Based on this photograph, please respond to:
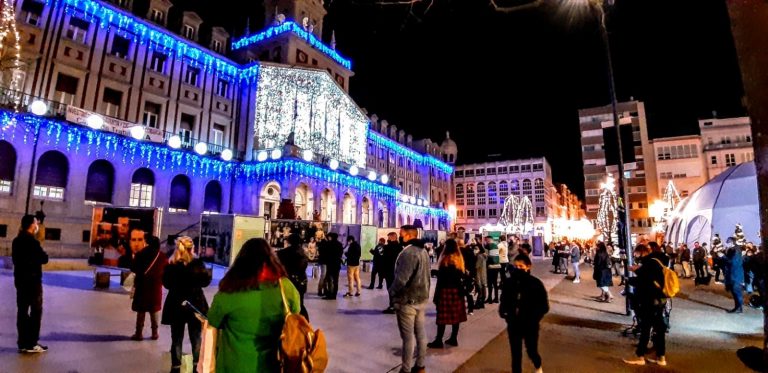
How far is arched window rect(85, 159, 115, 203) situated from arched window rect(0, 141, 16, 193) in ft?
10.2

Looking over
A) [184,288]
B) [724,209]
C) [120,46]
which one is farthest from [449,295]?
[724,209]

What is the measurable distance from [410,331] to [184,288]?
2.94 meters

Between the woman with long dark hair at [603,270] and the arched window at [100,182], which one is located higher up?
the arched window at [100,182]

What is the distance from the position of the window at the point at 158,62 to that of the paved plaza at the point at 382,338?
18.3 meters

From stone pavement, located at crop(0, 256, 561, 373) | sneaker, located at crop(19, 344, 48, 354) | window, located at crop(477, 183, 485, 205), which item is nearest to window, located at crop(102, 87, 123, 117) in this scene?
stone pavement, located at crop(0, 256, 561, 373)

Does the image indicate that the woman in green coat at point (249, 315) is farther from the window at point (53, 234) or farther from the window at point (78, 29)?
the window at point (78, 29)

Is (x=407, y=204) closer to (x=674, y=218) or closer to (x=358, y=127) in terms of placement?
(x=358, y=127)

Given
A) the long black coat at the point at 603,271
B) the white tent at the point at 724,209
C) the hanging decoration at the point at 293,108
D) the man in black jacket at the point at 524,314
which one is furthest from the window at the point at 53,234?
the white tent at the point at 724,209

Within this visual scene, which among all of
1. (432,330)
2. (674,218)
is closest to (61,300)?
(432,330)

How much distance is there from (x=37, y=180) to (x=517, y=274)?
24381 mm

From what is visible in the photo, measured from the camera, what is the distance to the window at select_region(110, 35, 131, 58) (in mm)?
23470

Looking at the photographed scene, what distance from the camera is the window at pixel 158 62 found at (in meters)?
25.5

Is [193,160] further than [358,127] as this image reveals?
No

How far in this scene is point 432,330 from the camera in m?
7.66
